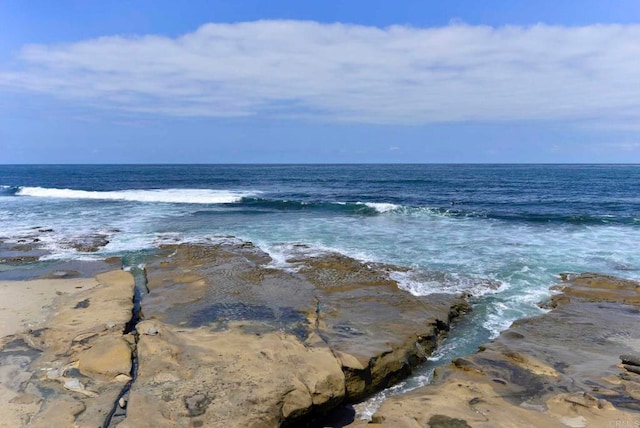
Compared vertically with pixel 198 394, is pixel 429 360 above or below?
below

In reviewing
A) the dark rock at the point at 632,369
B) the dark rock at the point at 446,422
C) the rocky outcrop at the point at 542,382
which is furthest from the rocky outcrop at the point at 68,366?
the dark rock at the point at 632,369

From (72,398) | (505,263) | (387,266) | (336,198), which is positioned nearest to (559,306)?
(505,263)

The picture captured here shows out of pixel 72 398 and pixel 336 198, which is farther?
pixel 336 198

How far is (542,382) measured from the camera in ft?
21.7

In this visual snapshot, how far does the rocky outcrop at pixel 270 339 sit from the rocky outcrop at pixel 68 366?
411mm

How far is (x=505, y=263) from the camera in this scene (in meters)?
14.2

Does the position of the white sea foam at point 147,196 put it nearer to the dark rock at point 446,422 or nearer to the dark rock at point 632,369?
the dark rock at point 632,369

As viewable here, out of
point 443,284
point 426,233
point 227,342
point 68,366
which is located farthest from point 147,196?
point 227,342

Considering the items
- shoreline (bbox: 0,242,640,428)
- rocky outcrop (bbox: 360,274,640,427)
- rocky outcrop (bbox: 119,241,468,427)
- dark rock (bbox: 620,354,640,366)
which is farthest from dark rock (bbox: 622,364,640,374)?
rocky outcrop (bbox: 119,241,468,427)

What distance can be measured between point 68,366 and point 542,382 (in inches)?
295

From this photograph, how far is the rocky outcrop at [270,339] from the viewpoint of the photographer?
573cm

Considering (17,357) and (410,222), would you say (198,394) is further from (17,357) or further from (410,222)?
Result: (410,222)

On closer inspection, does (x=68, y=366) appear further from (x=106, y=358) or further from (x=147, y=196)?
(x=147, y=196)

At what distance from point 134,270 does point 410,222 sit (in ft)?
48.8
